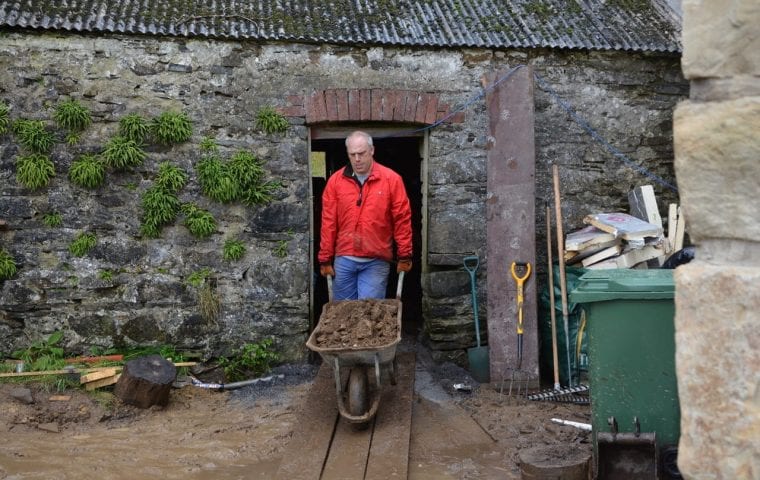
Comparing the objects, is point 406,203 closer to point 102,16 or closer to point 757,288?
point 102,16

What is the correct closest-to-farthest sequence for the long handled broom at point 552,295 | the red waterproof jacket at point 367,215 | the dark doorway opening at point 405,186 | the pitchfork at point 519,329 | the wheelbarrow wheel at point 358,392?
the wheelbarrow wheel at point 358,392 < the red waterproof jacket at point 367,215 < the long handled broom at point 552,295 < the pitchfork at point 519,329 < the dark doorway opening at point 405,186

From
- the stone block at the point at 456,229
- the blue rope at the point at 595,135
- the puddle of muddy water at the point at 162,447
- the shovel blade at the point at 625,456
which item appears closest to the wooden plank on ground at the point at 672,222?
the blue rope at the point at 595,135

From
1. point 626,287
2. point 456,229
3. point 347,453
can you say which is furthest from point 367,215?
point 626,287

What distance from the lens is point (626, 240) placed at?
22.2ft

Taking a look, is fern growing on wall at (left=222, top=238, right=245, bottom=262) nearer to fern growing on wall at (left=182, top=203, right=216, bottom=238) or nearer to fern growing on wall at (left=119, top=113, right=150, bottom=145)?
fern growing on wall at (left=182, top=203, right=216, bottom=238)

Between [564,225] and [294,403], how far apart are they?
2.96 m

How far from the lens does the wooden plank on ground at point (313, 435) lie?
4.71 meters

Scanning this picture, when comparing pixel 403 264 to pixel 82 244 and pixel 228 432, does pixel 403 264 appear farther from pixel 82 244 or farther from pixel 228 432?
pixel 82 244

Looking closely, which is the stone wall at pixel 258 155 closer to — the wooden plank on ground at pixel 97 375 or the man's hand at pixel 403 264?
the wooden plank on ground at pixel 97 375

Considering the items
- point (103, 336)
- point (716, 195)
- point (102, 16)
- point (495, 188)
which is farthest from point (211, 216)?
point (716, 195)

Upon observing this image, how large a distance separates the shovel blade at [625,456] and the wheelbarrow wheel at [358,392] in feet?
5.66

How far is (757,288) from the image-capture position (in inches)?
65.8

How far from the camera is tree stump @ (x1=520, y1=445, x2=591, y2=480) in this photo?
4.24 m

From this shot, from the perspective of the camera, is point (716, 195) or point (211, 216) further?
point (211, 216)
